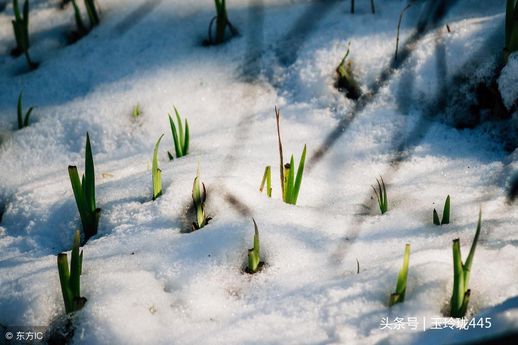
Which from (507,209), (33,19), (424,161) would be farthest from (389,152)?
(33,19)

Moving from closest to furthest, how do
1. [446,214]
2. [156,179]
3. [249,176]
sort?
[446,214] → [156,179] → [249,176]

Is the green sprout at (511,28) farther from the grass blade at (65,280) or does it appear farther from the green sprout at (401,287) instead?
the grass blade at (65,280)

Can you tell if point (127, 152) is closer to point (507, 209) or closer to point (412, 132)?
point (412, 132)

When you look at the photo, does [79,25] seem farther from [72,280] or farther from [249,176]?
[72,280]

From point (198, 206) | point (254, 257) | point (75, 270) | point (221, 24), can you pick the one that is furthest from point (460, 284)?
point (221, 24)

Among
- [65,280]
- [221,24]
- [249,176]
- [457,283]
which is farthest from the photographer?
[221,24]

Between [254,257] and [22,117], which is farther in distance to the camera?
[22,117]
